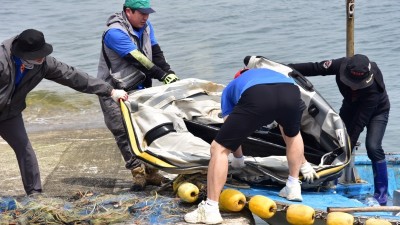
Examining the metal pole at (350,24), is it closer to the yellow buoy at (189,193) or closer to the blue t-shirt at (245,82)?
the blue t-shirt at (245,82)

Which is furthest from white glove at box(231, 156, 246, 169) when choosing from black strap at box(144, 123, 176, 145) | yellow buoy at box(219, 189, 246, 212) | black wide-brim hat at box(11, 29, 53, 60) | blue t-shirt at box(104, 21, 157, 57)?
black wide-brim hat at box(11, 29, 53, 60)

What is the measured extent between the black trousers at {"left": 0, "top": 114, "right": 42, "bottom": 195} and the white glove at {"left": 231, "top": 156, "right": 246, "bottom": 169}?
1.69 metres

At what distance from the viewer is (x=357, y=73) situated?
6.59m

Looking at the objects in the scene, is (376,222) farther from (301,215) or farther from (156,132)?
(156,132)

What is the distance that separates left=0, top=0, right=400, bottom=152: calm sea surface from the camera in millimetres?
14250

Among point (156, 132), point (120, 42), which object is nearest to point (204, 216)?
point (156, 132)

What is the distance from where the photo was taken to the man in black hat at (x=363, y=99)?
21.8 feet

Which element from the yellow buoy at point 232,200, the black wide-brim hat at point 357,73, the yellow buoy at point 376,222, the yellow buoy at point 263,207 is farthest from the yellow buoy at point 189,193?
the black wide-brim hat at point 357,73

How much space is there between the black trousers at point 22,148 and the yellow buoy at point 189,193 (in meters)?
1.35

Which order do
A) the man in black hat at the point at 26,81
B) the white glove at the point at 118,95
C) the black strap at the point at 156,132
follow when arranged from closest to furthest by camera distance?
the man in black hat at the point at 26,81
the black strap at the point at 156,132
the white glove at the point at 118,95

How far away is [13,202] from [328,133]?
268cm

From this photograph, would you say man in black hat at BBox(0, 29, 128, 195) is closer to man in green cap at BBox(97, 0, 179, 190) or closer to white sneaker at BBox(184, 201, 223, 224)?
man in green cap at BBox(97, 0, 179, 190)

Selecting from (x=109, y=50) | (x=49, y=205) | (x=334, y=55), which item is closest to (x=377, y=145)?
(x=109, y=50)

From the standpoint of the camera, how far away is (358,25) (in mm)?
21391
